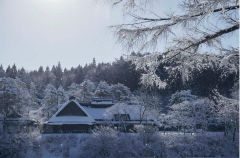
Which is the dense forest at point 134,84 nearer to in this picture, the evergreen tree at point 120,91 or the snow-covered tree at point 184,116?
the evergreen tree at point 120,91

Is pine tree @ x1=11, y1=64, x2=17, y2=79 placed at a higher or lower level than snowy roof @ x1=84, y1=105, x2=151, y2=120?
higher

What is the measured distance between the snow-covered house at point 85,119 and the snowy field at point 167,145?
255 centimetres

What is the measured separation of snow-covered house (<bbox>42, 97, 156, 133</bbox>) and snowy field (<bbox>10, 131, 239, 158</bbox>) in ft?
8.38

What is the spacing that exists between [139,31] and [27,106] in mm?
25008

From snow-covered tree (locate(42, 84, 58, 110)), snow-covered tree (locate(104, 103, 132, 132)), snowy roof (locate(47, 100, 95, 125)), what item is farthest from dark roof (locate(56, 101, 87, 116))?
snow-covered tree (locate(42, 84, 58, 110))

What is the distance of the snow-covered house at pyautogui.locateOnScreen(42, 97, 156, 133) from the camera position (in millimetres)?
18844

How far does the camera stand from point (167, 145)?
15.0 m

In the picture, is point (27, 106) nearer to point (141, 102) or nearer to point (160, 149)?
point (141, 102)

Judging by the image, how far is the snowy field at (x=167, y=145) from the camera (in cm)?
1388

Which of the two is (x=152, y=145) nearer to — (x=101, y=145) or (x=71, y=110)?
(x=101, y=145)

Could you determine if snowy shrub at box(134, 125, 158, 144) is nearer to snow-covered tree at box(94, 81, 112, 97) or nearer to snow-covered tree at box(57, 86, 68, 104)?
snow-covered tree at box(94, 81, 112, 97)

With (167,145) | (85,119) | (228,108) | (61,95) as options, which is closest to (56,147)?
(85,119)

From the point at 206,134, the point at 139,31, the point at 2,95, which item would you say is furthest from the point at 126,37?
the point at 2,95

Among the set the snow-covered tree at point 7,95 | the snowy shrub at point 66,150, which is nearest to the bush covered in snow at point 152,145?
the snowy shrub at point 66,150
